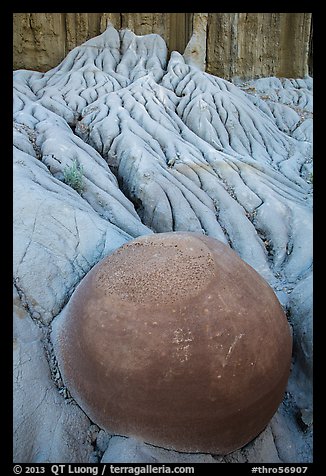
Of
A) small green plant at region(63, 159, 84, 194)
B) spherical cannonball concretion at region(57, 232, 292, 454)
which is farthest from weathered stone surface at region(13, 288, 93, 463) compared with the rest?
small green plant at region(63, 159, 84, 194)

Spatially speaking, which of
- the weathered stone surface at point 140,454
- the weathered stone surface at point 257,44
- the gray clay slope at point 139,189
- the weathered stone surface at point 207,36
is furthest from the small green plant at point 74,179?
the weathered stone surface at point 257,44

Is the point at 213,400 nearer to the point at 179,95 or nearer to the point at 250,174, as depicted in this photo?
the point at 250,174

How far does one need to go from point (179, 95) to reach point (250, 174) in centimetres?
396

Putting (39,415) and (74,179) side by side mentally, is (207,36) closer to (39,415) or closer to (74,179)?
(74,179)

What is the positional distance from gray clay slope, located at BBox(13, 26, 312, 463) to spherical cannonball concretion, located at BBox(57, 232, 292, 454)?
22cm

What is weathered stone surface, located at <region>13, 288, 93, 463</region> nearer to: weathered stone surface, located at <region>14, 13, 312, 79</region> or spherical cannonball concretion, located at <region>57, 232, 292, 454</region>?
spherical cannonball concretion, located at <region>57, 232, 292, 454</region>

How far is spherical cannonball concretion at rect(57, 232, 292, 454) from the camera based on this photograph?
2.47 metres

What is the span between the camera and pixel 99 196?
5.04 meters

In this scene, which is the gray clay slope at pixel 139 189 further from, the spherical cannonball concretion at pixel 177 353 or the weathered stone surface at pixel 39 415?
the spherical cannonball concretion at pixel 177 353

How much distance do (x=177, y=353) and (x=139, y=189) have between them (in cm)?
403

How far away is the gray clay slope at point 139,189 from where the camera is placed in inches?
114

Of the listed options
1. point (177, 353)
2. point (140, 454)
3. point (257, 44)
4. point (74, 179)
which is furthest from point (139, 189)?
point (257, 44)

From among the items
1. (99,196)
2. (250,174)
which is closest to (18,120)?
(99,196)

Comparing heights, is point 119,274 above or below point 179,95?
below
